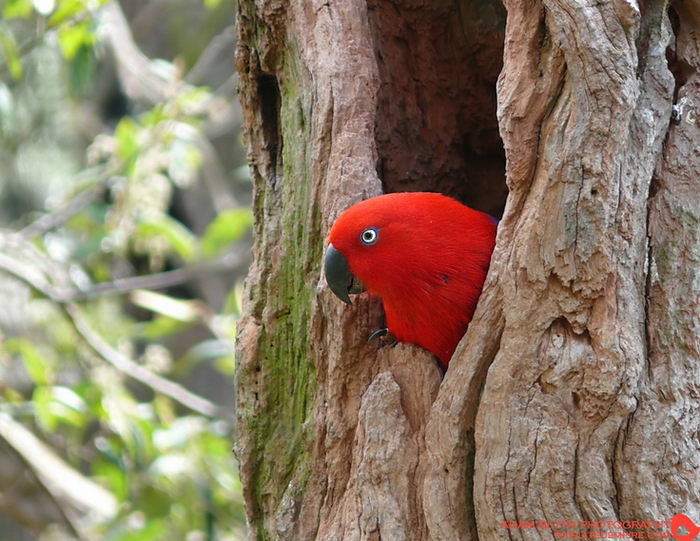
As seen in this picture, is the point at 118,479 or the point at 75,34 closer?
the point at 75,34

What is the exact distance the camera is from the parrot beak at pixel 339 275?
2.41m

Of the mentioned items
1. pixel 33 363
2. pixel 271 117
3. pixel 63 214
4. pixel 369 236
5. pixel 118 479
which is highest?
pixel 271 117

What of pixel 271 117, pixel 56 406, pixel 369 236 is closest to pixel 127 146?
pixel 56 406

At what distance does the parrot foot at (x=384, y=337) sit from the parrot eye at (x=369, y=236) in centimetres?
28

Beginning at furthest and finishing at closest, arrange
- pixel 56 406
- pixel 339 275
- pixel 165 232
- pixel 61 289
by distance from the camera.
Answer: pixel 61 289 < pixel 165 232 < pixel 56 406 < pixel 339 275

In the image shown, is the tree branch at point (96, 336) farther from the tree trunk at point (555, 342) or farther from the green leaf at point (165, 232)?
the tree trunk at point (555, 342)

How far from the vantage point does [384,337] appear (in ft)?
8.14

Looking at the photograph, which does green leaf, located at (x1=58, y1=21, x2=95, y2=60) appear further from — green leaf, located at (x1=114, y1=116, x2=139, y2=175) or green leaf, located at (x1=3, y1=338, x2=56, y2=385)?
green leaf, located at (x1=3, y1=338, x2=56, y2=385)

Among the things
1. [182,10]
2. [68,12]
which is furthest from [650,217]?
[182,10]

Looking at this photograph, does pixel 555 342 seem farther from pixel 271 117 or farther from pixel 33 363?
pixel 33 363

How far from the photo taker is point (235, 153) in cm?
884

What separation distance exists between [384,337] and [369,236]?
0.32 metres

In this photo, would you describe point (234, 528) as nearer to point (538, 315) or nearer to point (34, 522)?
point (34, 522)

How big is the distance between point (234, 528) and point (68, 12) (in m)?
3.10
